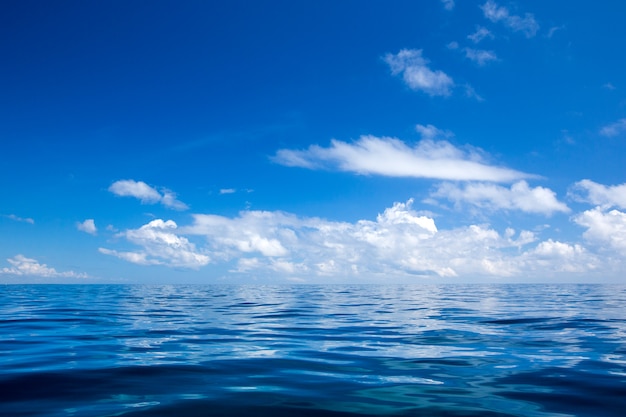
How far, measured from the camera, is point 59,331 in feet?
56.6

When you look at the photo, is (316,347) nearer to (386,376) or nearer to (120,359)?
(386,376)

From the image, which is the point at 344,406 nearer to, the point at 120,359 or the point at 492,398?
the point at 492,398

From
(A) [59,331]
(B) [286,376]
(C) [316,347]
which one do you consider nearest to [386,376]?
(B) [286,376]

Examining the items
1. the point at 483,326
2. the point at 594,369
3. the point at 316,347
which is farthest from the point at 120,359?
the point at 483,326

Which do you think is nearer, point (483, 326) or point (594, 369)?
point (594, 369)

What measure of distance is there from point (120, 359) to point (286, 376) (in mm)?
4626

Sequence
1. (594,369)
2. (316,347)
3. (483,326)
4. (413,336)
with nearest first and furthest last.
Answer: (594,369) < (316,347) < (413,336) < (483,326)

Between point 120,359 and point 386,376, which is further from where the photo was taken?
point 120,359

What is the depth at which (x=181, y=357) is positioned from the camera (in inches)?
450

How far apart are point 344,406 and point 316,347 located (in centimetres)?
641

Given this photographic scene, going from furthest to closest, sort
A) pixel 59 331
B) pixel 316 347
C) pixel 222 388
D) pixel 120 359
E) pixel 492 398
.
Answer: pixel 59 331 → pixel 316 347 → pixel 120 359 → pixel 222 388 → pixel 492 398

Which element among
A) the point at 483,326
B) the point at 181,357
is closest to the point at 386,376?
the point at 181,357

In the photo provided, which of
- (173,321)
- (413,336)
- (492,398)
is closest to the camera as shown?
(492,398)

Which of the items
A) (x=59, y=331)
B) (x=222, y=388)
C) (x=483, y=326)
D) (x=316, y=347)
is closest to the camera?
(x=222, y=388)
